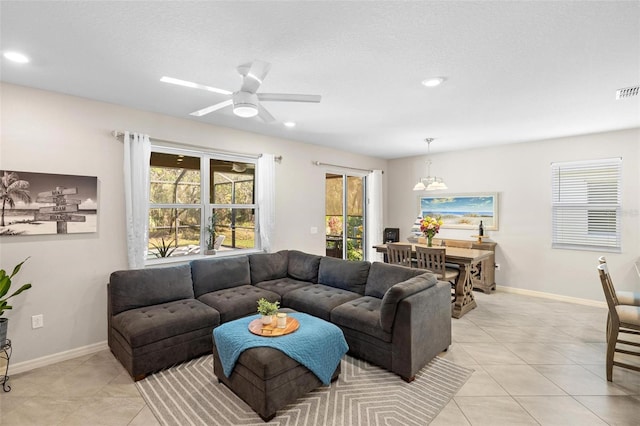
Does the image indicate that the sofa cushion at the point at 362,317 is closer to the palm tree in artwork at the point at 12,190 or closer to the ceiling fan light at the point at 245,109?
the ceiling fan light at the point at 245,109

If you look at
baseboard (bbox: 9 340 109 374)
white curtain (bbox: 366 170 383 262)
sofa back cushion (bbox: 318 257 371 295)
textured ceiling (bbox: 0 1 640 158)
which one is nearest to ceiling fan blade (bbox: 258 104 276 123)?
textured ceiling (bbox: 0 1 640 158)

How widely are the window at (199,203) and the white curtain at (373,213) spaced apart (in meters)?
2.79

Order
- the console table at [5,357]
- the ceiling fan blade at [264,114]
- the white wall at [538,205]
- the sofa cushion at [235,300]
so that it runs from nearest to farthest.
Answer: the ceiling fan blade at [264,114] < the console table at [5,357] < the sofa cushion at [235,300] < the white wall at [538,205]

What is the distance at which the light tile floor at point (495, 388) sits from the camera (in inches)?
85.9

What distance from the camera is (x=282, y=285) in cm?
404

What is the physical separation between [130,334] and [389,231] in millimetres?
5150

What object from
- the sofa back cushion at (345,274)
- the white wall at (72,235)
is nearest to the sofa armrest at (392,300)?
the sofa back cushion at (345,274)

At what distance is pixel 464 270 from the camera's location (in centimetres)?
428

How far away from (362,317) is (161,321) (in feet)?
6.03

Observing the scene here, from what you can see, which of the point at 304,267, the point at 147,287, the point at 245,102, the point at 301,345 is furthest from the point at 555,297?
the point at 147,287

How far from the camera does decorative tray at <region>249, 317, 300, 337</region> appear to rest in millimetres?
2436

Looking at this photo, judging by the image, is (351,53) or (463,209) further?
(463,209)

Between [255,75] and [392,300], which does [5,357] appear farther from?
[392,300]

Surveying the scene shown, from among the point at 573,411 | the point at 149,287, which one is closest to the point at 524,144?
the point at 573,411
